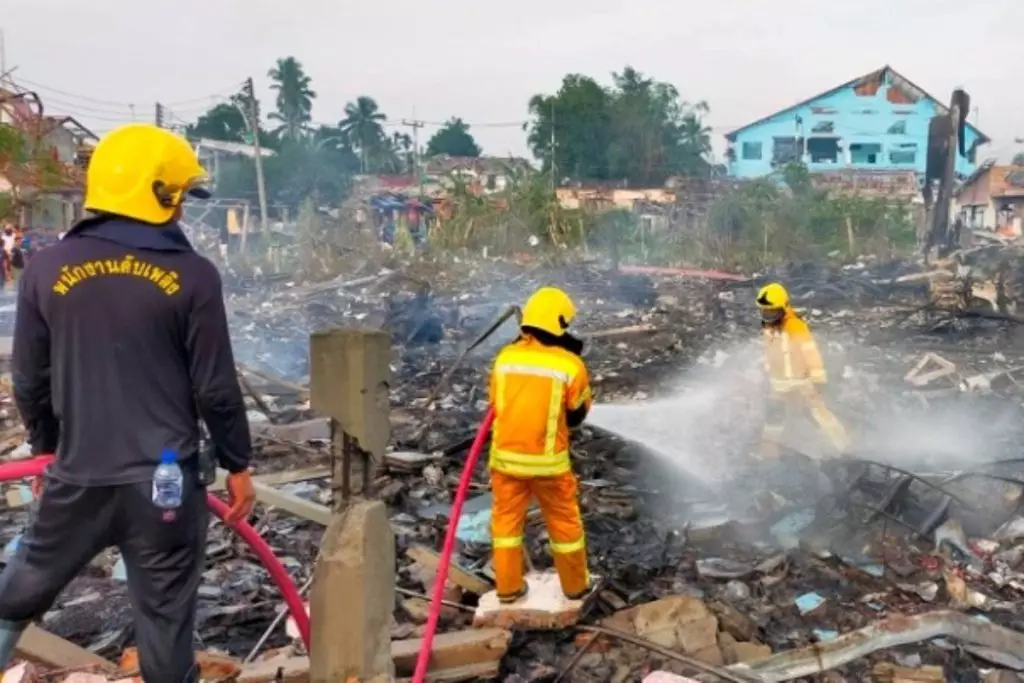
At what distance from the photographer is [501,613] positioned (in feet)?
14.6

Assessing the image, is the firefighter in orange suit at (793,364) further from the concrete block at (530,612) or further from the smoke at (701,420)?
the concrete block at (530,612)

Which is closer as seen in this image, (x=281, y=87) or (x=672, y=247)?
(x=672, y=247)

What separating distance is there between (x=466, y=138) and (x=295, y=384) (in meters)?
64.6

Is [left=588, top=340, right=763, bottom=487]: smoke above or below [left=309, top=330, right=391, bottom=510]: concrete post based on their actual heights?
below

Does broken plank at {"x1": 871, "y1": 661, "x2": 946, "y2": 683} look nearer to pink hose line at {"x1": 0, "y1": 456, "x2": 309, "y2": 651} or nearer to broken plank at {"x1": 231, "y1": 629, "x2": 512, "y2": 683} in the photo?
broken plank at {"x1": 231, "y1": 629, "x2": 512, "y2": 683}

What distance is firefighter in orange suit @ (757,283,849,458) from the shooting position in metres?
7.03

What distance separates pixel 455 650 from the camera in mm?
3945

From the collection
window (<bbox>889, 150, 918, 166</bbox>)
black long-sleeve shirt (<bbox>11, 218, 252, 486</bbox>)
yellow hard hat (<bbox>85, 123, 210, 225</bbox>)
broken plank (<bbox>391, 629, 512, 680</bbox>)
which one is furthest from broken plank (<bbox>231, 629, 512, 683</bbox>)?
window (<bbox>889, 150, 918, 166</bbox>)

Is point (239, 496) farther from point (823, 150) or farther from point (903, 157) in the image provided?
point (823, 150)

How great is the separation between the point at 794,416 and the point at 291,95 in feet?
234

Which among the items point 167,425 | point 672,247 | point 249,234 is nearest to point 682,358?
point 167,425

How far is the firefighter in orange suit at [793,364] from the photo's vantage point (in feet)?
23.1

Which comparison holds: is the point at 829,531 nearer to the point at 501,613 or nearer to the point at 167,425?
the point at 501,613

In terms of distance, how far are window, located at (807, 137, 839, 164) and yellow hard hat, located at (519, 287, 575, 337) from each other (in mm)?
46324
